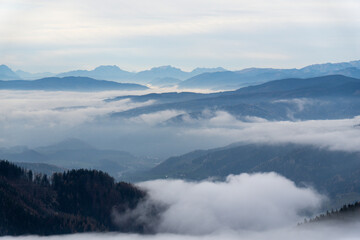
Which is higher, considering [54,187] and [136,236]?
[54,187]

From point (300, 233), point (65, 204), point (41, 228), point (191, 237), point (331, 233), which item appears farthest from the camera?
Result: point (65, 204)

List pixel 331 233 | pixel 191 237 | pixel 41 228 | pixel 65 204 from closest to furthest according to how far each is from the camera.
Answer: pixel 331 233
pixel 41 228
pixel 191 237
pixel 65 204

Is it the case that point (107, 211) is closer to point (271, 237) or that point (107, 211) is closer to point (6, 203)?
point (6, 203)

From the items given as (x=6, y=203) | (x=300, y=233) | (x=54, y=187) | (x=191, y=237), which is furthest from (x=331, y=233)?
(x=54, y=187)

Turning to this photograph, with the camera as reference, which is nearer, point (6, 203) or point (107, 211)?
point (6, 203)

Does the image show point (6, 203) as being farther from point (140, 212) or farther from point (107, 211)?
point (140, 212)

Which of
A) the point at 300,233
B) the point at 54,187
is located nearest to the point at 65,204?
the point at 54,187
